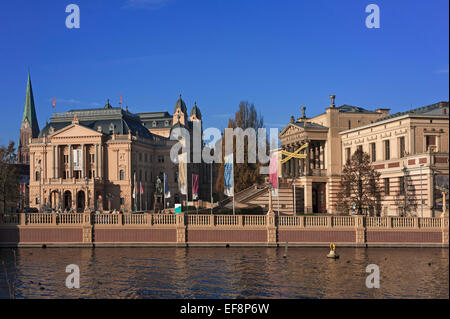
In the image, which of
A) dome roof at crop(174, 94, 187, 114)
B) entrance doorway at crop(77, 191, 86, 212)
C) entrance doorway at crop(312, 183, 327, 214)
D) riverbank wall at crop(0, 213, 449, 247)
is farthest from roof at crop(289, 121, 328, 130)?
dome roof at crop(174, 94, 187, 114)

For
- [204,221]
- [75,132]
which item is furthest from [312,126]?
[75,132]

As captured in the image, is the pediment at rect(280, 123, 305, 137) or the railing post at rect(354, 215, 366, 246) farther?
the pediment at rect(280, 123, 305, 137)

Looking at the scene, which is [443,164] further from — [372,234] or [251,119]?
[251,119]

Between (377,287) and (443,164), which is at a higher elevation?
(443,164)

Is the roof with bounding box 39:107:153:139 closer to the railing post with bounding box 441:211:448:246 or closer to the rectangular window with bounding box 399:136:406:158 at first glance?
the rectangular window with bounding box 399:136:406:158

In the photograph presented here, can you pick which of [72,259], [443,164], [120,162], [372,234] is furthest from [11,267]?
[120,162]

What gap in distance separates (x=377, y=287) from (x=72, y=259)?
22145mm

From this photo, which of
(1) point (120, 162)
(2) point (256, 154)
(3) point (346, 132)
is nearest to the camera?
(3) point (346, 132)

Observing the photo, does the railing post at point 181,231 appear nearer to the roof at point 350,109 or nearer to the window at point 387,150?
the window at point 387,150

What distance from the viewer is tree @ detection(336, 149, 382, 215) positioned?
6247 cm

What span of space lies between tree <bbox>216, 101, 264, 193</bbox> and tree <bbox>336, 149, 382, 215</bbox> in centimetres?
2210

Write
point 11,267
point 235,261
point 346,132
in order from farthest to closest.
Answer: point 346,132
point 235,261
point 11,267

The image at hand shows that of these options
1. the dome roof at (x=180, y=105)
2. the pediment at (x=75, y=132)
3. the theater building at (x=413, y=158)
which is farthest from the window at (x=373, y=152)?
the dome roof at (x=180, y=105)

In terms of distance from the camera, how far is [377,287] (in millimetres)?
29406
